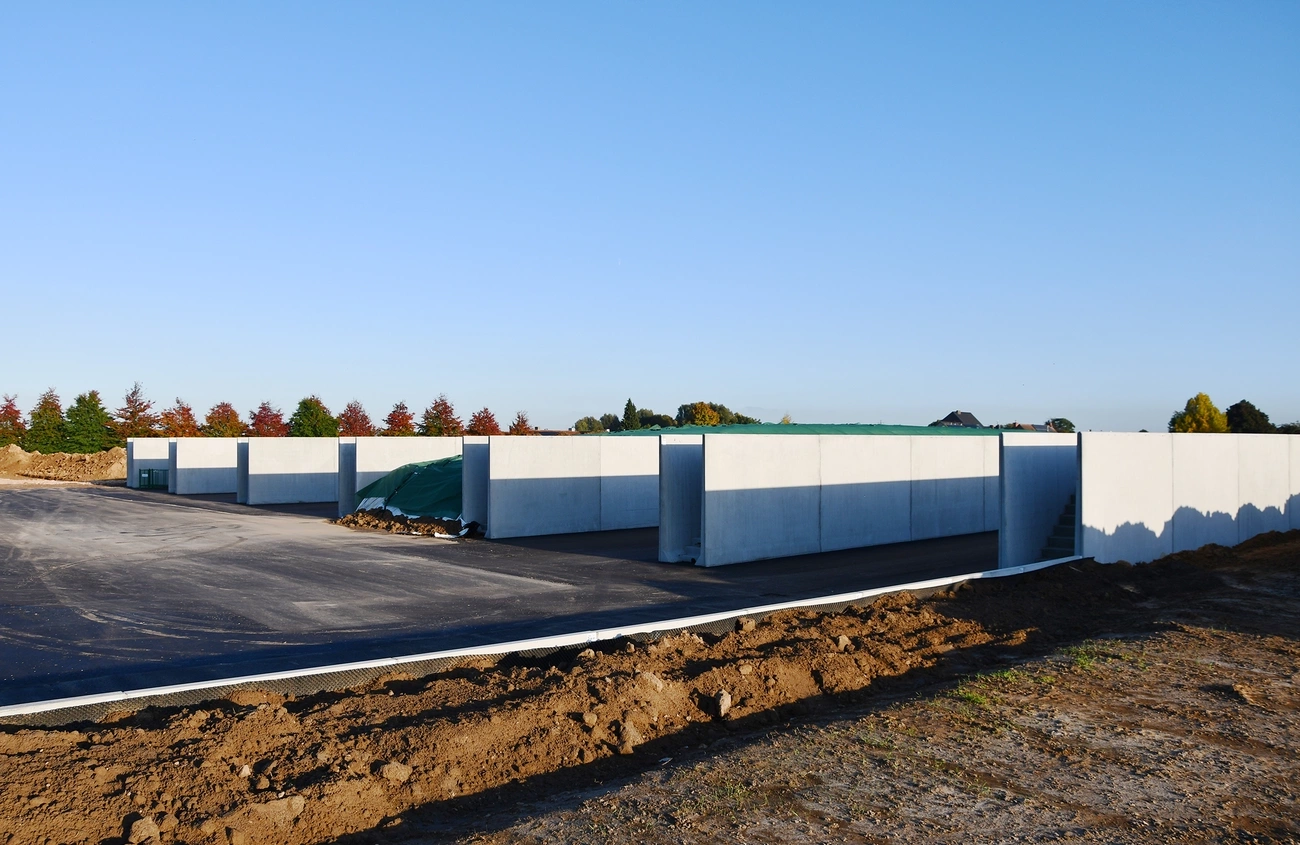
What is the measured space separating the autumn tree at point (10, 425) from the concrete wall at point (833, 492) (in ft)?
201

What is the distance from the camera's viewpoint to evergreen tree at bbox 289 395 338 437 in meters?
54.0

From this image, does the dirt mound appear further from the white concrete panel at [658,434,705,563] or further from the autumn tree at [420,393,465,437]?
the autumn tree at [420,393,465,437]

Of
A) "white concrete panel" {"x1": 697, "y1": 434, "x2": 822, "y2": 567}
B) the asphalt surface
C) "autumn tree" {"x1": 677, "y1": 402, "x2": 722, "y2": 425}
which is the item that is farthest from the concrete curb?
"autumn tree" {"x1": 677, "y1": 402, "x2": 722, "y2": 425}

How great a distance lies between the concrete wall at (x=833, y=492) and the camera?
621 inches

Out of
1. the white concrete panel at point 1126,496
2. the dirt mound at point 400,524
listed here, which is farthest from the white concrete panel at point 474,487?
the white concrete panel at point 1126,496

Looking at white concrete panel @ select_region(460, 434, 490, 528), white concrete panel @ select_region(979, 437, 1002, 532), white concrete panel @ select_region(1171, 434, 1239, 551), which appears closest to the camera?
white concrete panel @ select_region(1171, 434, 1239, 551)

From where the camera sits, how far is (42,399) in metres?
61.9

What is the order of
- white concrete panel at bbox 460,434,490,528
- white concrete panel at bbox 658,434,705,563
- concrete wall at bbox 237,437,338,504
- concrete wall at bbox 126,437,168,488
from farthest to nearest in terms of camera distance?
Answer: 1. concrete wall at bbox 126,437,168,488
2. concrete wall at bbox 237,437,338,504
3. white concrete panel at bbox 460,434,490,528
4. white concrete panel at bbox 658,434,705,563

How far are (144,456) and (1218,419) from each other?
195 ft

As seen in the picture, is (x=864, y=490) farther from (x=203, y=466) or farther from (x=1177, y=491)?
(x=203, y=466)

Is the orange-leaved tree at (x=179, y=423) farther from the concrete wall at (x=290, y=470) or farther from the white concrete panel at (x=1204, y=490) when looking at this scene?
the white concrete panel at (x=1204, y=490)

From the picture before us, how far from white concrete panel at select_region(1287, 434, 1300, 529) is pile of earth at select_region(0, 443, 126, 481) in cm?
5413

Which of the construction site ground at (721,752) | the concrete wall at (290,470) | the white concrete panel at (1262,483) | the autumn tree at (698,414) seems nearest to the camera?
the construction site ground at (721,752)

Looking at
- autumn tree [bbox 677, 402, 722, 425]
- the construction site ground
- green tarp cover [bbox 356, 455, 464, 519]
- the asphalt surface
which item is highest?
autumn tree [bbox 677, 402, 722, 425]
